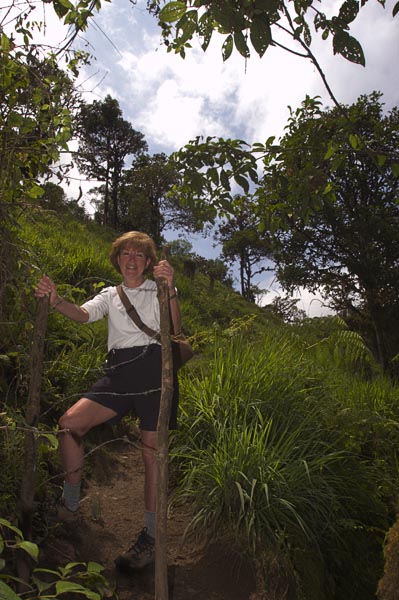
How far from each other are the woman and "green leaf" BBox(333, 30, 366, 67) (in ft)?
6.15

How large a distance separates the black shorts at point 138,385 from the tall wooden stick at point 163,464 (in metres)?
1.39

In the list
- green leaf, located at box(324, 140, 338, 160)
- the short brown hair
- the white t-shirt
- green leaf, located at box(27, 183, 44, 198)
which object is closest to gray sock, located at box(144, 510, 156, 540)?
the white t-shirt

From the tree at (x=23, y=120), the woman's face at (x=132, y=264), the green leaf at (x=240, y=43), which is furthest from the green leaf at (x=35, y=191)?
the green leaf at (x=240, y=43)

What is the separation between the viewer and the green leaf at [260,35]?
72.8 inches

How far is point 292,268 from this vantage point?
14.0m

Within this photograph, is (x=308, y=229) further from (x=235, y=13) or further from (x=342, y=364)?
(x=235, y=13)

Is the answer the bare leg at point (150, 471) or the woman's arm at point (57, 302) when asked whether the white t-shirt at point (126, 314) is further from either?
the bare leg at point (150, 471)

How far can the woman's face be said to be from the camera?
3.65 m

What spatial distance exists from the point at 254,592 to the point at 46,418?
8.20 ft

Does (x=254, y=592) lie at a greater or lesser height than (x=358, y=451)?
lesser

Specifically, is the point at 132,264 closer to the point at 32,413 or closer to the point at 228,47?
the point at 32,413

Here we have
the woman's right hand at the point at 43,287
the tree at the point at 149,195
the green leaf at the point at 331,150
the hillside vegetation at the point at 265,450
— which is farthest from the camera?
the tree at the point at 149,195

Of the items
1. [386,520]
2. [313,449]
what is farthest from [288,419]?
[386,520]

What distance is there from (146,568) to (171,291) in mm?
1993
